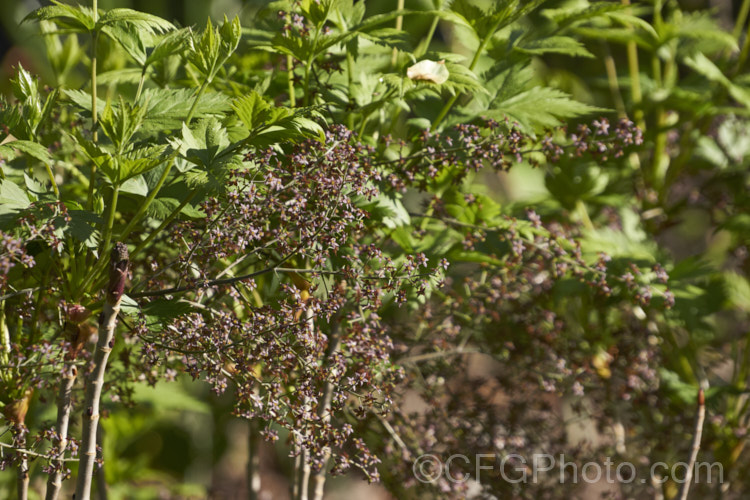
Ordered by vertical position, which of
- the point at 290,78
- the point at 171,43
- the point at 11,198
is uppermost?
the point at 290,78

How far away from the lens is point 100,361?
1166 mm

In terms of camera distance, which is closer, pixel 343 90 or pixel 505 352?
pixel 343 90

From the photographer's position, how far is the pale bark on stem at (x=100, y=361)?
1085mm

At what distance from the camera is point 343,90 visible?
1.51 m

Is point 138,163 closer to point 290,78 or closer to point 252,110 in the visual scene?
point 252,110

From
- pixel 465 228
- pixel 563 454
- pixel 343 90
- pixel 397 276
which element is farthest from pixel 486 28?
pixel 563 454

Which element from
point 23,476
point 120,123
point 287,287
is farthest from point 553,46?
point 23,476

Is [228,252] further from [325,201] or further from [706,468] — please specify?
[706,468]

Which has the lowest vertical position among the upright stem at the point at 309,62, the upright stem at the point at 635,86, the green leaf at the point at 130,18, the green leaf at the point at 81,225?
the green leaf at the point at 81,225

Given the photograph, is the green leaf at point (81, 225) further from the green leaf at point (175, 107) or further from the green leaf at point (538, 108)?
the green leaf at point (538, 108)

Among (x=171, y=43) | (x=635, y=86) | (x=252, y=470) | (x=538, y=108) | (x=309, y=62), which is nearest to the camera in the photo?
(x=171, y=43)

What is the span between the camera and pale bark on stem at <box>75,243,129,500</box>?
108cm

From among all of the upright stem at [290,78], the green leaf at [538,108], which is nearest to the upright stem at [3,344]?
the upright stem at [290,78]

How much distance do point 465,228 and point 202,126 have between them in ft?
2.10
